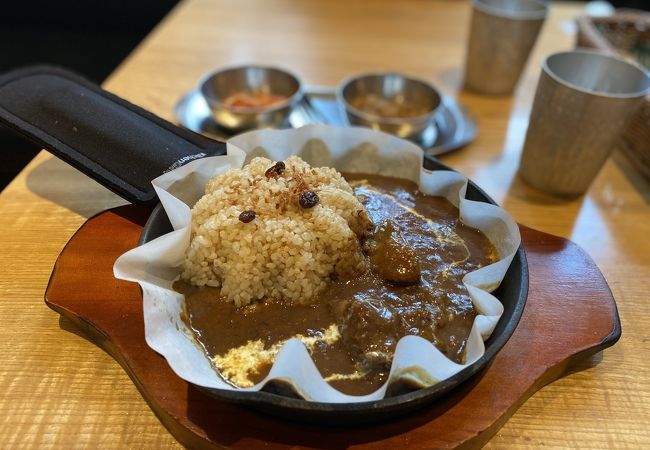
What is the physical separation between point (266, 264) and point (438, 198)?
0.86 m

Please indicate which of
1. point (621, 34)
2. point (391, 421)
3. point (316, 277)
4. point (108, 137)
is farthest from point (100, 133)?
point (621, 34)

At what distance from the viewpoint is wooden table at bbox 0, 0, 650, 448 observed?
5.34 feet

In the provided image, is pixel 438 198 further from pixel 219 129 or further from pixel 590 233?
pixel 219 129

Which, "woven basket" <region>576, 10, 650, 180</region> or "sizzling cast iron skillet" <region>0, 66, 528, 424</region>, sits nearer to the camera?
"sizzling cast iron skillet" <region>0, 66, 528, 424</region>

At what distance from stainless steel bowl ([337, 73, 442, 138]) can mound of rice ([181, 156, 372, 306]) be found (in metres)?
1.09

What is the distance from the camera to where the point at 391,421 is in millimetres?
1529

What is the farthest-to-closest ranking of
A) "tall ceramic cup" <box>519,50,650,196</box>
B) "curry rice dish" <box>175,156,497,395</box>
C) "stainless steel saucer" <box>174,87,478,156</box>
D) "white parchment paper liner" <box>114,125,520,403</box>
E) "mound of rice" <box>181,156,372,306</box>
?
"stainless steel saucer" <box>174,87,478,156</box>
"tall ceramic cup" <box>519,50,650,196</box>
"mound of rice" <box>181,156,372,306</box>
"curry rice dish" <box>175,156,497,395</box>
"white parchment paper liner" <box>114,125,520,403</box>

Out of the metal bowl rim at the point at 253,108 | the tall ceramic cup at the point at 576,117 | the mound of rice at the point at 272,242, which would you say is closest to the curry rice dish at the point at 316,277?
the mound of rice at the point at 272,242

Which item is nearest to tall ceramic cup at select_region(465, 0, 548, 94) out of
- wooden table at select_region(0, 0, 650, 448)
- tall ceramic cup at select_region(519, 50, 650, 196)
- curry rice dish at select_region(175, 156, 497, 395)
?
wooden table at select_region(0, 0, 650, 448)

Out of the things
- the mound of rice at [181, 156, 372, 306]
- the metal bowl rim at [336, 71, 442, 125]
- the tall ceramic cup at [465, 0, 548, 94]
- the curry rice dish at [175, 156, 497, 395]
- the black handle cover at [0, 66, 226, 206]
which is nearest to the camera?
the curry rice dish at [175, 156, 497, 395]

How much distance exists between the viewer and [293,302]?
178 centimetres

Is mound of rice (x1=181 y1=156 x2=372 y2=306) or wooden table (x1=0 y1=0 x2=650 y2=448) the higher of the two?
mound of rice (x1=181 y1=156 x2=372 y2=306)

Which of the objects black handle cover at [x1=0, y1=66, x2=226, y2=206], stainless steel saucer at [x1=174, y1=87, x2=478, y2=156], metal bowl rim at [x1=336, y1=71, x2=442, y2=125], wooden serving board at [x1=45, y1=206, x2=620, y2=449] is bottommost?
stainless steel saucer at [x1=174, y1=87, x2=478, y2=156]

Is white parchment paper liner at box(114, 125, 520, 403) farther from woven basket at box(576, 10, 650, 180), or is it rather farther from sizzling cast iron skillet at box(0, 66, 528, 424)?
woven basket at box(576, 10, 650, 180)
